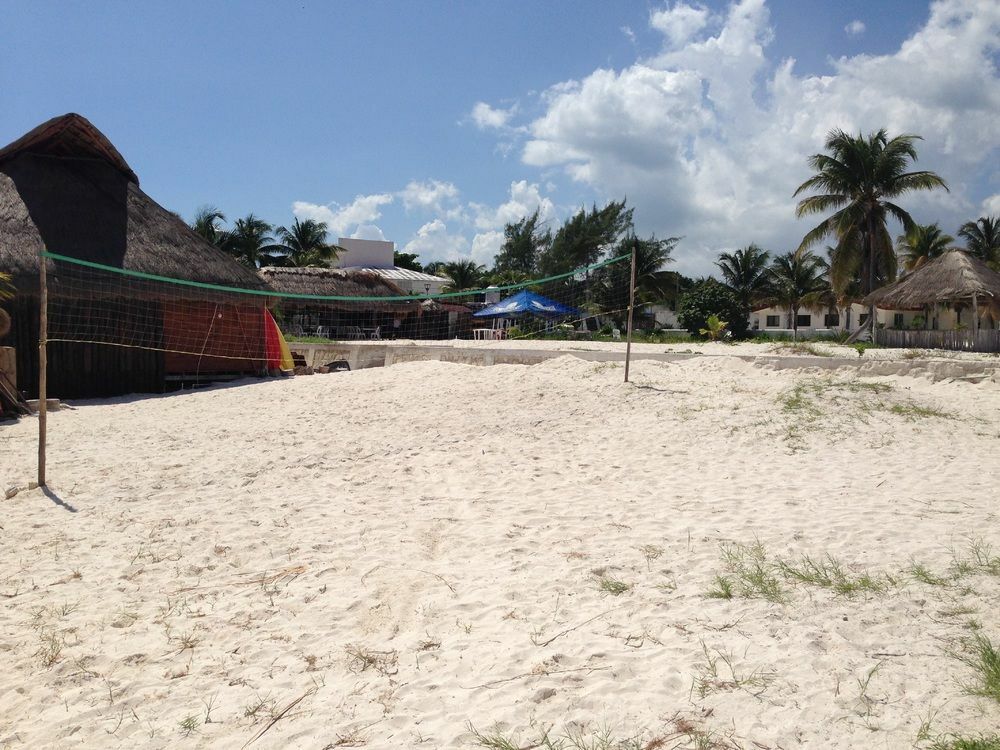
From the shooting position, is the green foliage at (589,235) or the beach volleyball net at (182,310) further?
the green foliage at (589,235)

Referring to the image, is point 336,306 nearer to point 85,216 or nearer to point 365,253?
point 85,216

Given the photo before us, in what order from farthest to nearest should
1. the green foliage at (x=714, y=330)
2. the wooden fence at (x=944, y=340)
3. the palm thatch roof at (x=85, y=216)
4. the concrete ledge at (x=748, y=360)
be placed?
the green foliage at (x=714, y=330), the wooden fence at (x=944, y=340), the concrete ledge at (x=748, y=360), the palm thatch roof at (x=85, y=216)

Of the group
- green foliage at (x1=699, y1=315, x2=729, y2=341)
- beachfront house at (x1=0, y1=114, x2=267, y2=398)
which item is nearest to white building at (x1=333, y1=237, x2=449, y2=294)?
green foliage at (x1=699, y1=315, x2=729, y2=341)

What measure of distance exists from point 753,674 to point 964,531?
2002 millimetres

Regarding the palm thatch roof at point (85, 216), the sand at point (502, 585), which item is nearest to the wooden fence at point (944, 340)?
the sand at point (502, 585)

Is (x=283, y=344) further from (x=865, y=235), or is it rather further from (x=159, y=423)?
(x=865, y=235)

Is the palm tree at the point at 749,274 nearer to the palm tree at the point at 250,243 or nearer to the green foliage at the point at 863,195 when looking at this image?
the green foliage at the point at 863,195

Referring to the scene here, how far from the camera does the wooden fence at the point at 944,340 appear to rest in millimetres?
12984

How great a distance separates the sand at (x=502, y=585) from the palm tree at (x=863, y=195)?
621 inches

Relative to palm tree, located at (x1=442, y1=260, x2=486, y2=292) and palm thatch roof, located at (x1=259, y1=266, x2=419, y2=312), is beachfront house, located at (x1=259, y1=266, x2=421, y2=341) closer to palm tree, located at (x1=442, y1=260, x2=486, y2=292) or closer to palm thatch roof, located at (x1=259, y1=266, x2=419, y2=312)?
palm thatch roof, located at (x1=259, y1=266, x2=419, y2=312)

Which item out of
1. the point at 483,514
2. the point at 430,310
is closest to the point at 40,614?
the point at 483,514

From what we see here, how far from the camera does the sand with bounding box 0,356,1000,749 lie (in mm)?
2127

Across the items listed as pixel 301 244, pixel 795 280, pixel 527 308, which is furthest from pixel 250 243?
pixel 795 280

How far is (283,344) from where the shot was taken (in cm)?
1202
